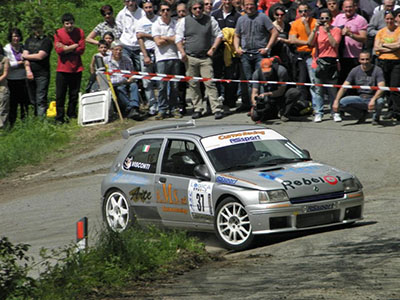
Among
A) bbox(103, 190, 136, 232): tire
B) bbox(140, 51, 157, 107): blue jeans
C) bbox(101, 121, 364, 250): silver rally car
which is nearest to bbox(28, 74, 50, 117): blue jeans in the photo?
bbox(140, 51, 157, 107): blue jeans

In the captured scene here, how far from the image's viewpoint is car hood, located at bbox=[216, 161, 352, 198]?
38.7ft

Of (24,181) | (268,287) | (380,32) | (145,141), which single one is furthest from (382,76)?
(268,287)

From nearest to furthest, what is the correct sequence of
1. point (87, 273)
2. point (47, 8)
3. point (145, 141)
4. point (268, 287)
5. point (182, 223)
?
point (47, 8)
point (268, 287)
point (87, 273)
point (182, 223)
point (145, 141)

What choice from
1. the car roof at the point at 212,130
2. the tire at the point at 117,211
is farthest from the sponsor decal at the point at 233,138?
the tire at the point at 117,211

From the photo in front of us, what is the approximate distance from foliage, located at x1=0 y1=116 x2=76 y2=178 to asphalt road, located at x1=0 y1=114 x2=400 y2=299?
1.14 m

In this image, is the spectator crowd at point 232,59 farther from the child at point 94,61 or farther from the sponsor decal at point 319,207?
the sponsor decal at point 319,207

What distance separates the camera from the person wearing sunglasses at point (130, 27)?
2255cm

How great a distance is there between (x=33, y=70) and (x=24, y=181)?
402 centimetres

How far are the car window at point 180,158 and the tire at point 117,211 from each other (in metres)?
0.96

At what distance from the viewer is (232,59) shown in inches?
859

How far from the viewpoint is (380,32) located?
18984mm

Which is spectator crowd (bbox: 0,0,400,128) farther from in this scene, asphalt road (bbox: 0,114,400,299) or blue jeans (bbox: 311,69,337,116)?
asphalt road (bbox: 0,114,400,299)

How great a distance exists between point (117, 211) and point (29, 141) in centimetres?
852

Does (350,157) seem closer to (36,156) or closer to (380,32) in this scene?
(380,32)
